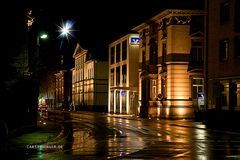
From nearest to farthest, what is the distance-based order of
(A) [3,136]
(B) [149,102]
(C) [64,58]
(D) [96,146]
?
(A) [3,136], (D) [96,146], (B) [149,102], (C) [64,58]

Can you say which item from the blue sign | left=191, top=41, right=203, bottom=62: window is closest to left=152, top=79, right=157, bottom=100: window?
left=191, top=41, right=203, bottom=62: window

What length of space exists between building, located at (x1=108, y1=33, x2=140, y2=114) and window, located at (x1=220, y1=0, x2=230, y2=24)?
27.2 m

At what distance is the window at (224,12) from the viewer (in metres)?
43.3

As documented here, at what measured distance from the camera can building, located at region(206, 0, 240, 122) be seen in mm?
41125

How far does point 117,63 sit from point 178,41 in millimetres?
26013

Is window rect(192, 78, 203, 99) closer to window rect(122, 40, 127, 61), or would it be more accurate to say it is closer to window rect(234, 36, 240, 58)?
window rect(234, 36, 240, 58)

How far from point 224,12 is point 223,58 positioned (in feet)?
12.7

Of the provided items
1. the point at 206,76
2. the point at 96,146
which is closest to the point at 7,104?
the point at 96,146

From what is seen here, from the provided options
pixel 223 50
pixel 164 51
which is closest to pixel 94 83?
pixel 164 51

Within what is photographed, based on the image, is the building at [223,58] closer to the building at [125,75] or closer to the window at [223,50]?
the window at [223,50]

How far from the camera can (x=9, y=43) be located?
2483cm

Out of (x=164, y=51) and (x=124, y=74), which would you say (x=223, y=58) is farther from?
(x=124, y=74)

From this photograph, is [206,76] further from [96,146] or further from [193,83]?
[96,146]

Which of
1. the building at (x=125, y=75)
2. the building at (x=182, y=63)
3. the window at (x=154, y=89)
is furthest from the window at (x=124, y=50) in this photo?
the building at (x=182, y=63)
